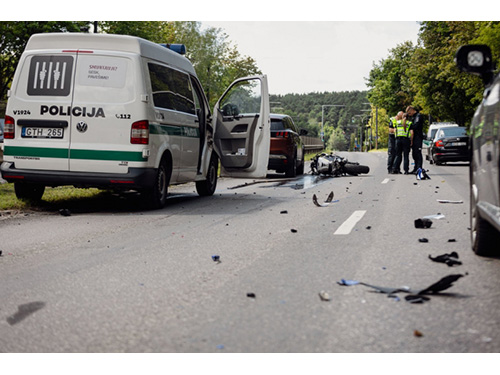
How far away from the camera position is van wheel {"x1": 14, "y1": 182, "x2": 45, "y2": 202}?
10633 millimetres

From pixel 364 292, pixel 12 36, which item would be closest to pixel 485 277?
pixel 364 292

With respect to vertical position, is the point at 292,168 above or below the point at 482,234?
above

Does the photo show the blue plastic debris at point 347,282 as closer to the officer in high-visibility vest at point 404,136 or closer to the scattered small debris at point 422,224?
the scattered small debris at point 422,224

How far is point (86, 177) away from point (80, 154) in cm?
34

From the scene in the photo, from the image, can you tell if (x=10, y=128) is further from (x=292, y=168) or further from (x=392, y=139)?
(x=392, y=139)

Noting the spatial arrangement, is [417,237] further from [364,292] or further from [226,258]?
[364,292]

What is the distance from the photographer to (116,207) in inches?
438

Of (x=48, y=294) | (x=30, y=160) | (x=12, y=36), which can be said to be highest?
(x=12, y=36)

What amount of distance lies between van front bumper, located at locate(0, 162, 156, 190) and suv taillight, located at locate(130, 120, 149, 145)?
40cm

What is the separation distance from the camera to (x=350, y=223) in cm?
861

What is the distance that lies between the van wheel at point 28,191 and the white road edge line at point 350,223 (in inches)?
194

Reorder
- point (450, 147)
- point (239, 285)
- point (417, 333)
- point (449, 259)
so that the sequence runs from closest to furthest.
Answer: point (417, 333) < point (239, 285) < point (449, 259) < point (450, 147)

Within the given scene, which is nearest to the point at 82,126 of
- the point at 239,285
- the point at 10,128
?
the point at 10,128

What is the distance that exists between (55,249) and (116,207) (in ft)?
14.2
